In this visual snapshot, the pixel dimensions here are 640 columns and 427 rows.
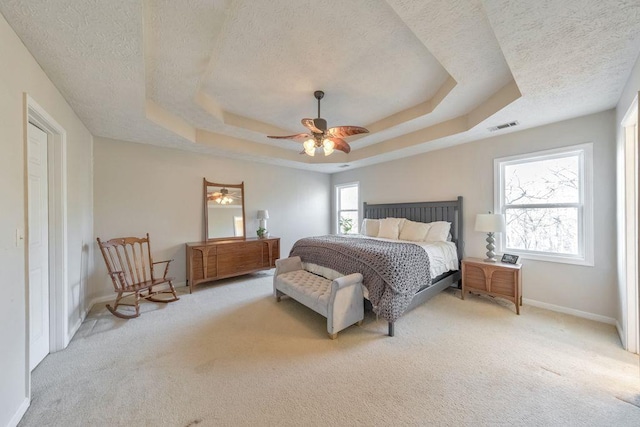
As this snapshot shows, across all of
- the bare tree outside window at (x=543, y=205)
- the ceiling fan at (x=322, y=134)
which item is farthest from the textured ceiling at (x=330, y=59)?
the bare tree outside window at (x=543, y=205)

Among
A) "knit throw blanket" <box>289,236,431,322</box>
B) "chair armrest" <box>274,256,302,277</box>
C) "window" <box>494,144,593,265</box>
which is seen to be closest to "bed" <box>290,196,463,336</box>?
"knit throw blanket" <box>289,236,431,322</box>

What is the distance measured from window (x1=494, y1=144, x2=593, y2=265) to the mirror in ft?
15.3

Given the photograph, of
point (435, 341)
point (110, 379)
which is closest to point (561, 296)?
point (435, 341)

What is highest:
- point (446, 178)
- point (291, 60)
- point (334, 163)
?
point (291, 60)

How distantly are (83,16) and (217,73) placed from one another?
1178mm

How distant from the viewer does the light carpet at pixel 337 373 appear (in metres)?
1.56

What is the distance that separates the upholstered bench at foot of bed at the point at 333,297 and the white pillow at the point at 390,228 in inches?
71.8

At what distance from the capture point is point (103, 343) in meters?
2.39

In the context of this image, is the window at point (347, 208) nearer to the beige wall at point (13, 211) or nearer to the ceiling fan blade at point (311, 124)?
the ceiling fan blade at point (311, 124)

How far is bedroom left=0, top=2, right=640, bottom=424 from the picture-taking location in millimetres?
1497

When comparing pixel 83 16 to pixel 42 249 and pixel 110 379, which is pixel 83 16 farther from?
pixel 110 379

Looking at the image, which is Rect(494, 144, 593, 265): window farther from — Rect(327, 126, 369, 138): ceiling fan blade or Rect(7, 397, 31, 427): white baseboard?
Rect(7, 397, 31, 427): white baseboard

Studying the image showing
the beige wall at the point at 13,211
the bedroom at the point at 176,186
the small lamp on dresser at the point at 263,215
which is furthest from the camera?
the small lamp on dresser at the point at 263,215

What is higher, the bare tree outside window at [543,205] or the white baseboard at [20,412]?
the bare tree outside window at [543,205]
